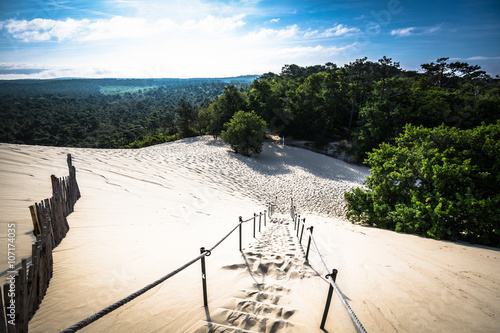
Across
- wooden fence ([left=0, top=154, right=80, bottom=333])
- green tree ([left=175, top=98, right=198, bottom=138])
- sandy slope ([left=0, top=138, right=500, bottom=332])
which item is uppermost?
green tree ([left=175, top=98, right=198, bottom=138])

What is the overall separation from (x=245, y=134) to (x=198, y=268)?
19.2 m

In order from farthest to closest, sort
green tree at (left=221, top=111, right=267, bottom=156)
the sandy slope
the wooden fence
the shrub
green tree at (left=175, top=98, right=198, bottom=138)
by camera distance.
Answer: green tree at (left=175, top=98, right=198, bottom=138)
green tree at (left=221, top=111, right=267, bottom=156)
the shrub
the sandy slope
the wooden fence

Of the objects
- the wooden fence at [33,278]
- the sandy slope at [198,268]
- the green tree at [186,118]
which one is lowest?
the sandy slope at [198,268]

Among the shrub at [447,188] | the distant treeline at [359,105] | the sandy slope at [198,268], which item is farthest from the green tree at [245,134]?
the shrub at [447,188]

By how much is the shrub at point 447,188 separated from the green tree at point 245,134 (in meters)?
14.4

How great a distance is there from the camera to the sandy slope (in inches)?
103

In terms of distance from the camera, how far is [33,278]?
7.75 feet

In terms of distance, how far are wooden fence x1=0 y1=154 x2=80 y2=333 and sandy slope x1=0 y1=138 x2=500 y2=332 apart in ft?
0.61

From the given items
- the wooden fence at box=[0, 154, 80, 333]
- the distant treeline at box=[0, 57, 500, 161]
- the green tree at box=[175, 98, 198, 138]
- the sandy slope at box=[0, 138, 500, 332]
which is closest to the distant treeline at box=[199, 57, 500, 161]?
the distant treeline at box=[0, 57, 500, 161]

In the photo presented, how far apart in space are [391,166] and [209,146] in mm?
19574

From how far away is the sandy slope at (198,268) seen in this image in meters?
2.62

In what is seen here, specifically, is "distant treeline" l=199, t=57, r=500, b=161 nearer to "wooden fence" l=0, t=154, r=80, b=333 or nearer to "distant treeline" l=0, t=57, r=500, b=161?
"distant treeline" l=0, t=57, r=500, b=161

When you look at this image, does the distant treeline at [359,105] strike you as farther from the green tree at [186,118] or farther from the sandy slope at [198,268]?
the sandy slope at [198,268]

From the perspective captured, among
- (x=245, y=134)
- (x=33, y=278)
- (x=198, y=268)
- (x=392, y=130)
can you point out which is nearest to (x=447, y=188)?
(x=198, y=268)
